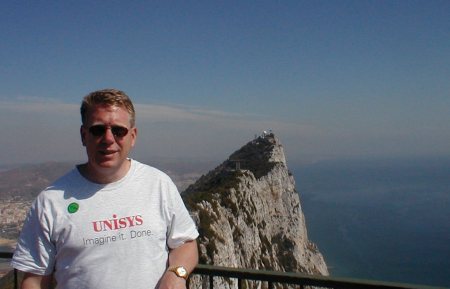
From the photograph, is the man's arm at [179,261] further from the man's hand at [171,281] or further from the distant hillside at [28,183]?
the distant hillside at [28,183]

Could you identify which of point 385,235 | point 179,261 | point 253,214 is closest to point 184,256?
point 179,261

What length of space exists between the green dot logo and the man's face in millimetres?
239

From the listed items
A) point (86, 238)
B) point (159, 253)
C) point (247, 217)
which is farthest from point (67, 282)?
point (247, 217)

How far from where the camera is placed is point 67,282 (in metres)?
2.54

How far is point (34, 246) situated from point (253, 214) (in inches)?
1213

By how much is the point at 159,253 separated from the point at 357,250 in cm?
A: 8361

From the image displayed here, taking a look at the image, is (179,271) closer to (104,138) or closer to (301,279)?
(104,138)

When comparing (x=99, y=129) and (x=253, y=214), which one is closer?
(x=99, y=129)

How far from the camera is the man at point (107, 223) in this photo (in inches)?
99.0

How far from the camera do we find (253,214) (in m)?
32.8

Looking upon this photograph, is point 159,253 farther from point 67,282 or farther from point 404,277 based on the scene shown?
point 404,277

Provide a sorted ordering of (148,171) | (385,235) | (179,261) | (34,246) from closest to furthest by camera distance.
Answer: (34,246) < (179,261) < (148,171) < (385,235)

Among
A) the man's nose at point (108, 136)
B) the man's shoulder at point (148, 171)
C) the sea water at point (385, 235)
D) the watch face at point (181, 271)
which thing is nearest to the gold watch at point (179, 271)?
the watch face at point (181, 271)

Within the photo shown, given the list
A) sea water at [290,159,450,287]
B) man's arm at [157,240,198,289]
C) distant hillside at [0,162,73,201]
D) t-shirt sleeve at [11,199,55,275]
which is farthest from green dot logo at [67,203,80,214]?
distant hillside at [0,162,73,201]
